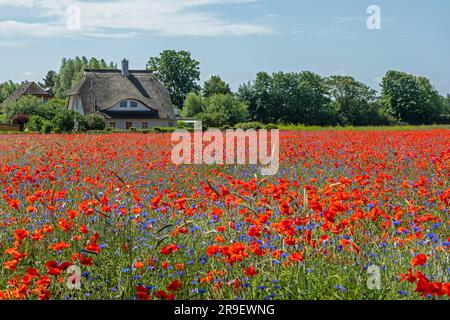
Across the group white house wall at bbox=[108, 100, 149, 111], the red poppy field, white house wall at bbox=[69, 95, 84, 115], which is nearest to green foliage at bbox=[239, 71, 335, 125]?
white house wall at bbox=[108, 100, 149, 111]

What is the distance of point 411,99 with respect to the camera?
240 ft

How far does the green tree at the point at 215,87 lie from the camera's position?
74.2 meters

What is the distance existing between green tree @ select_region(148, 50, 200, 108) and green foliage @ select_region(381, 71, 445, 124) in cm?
2400

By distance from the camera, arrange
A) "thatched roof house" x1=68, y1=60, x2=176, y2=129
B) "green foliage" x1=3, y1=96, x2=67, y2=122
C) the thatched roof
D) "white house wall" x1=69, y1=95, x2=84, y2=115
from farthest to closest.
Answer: "white house wall" x1=69, y1=95, x2=84, y2=115 < the thatched roof < "thatched roof house" x1=68, y1=60, x2=176, y2=129 < "green foliage" x1=3, y1=96, x2=67, y2=122

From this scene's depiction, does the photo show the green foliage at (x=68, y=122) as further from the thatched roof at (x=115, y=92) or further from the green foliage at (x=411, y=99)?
the green foliage at (x=411, y=99)

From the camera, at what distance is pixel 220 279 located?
3.73 meters

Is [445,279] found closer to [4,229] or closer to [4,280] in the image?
[4,280]

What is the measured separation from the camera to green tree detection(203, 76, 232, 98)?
74.2 metres

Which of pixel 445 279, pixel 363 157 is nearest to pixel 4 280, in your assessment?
pixel 445 279

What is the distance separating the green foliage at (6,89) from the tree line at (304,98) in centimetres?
1714

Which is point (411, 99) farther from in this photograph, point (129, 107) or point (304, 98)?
point (129, 107)

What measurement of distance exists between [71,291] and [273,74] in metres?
64.5

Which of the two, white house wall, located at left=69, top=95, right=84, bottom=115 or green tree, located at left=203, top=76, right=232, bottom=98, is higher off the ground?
green tree, located at left=203, top=76, right=232, bottom=98

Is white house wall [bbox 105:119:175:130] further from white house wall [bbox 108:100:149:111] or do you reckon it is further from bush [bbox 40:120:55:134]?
bush [bbox 40:120:55:134]
